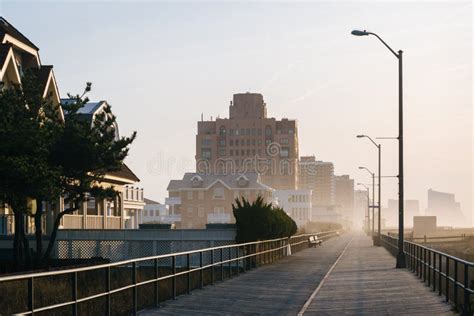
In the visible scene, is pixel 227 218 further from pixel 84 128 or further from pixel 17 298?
pixel 17 298

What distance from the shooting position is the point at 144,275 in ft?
110

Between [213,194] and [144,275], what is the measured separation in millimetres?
116171

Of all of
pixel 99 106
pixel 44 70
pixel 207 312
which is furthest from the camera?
pixel 99 106

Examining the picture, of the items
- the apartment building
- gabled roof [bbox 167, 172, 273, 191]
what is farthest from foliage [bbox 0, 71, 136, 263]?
gabled roof [bbox 167, 172, 273, 191]

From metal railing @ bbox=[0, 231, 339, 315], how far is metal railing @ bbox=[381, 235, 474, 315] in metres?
6.28

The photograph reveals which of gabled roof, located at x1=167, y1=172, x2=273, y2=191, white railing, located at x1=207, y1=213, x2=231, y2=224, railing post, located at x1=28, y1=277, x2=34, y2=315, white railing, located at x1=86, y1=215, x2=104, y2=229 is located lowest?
white railing, located at x1=207, y1=213, x2=231, y2=224

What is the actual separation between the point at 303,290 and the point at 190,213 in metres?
128

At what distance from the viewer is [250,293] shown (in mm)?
23000

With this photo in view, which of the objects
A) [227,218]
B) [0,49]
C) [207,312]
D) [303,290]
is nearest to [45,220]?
[0,49]

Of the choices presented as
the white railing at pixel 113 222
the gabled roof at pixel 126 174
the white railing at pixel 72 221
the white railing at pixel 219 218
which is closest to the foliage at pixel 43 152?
the white railing at pixel 72 221

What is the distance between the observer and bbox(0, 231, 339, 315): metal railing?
1355 centimetres

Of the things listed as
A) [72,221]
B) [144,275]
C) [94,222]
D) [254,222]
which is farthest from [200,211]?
[144,275]

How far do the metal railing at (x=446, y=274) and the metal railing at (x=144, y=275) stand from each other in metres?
6.28

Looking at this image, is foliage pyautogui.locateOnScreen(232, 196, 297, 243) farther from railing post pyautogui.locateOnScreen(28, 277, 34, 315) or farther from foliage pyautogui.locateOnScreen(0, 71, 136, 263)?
railing post pyautogui.locateOnScreen(28, 277, 34, 315)
